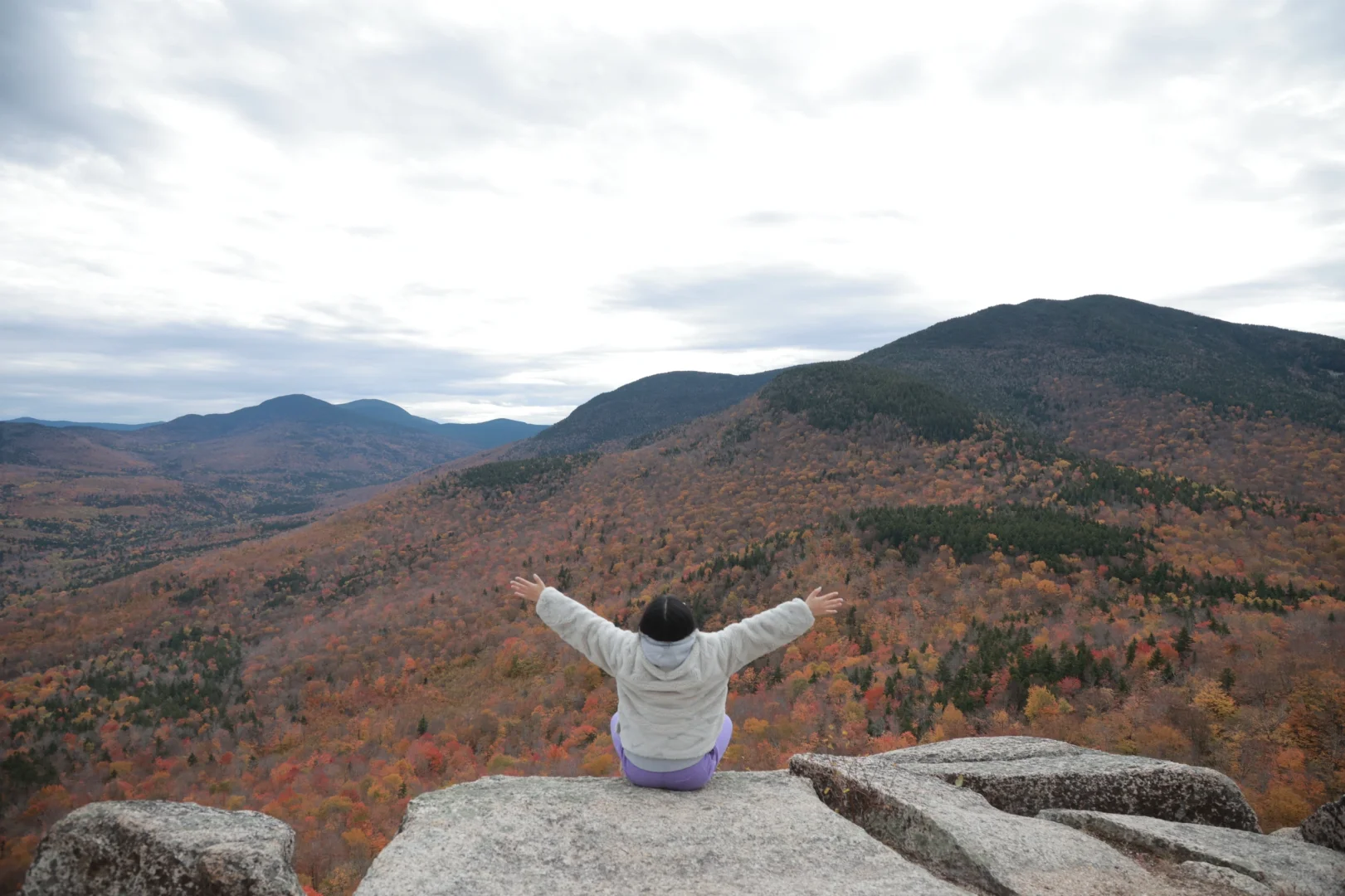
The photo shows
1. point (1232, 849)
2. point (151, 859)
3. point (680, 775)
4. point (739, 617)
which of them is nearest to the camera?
point (151, 859)

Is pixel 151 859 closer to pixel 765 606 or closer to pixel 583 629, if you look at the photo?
pixel 583 629

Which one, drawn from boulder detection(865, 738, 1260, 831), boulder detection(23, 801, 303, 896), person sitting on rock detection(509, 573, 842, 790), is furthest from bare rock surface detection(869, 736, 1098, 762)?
boulder detection(23, 801, 303, 896)

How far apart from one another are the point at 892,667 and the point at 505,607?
28.7m

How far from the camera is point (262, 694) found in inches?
1387

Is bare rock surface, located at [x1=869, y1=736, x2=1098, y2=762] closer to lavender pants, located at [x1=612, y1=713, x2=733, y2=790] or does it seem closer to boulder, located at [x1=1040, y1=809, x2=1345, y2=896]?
boulder, located at [x1=1040, y1=809, x2=1345, y2=896]

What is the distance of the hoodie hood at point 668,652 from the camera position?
15.4 feet

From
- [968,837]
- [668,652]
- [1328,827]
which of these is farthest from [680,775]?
[1328,827]

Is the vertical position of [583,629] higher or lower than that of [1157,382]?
lower

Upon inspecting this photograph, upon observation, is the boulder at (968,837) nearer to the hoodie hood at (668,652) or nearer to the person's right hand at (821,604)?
the person's right hand at (821,604)

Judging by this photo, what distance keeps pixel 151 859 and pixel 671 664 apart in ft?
13.1

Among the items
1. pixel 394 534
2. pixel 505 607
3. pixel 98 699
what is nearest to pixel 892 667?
pixel 505 607

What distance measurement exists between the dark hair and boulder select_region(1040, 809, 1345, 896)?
14.5ft

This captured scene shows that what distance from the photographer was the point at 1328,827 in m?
5.50

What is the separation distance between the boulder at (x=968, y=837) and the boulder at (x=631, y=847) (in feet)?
1.30
